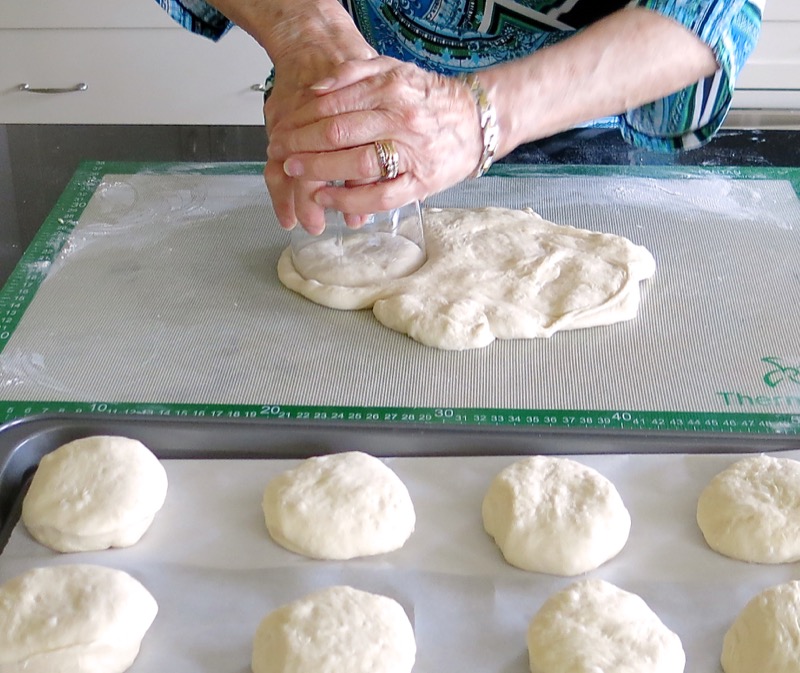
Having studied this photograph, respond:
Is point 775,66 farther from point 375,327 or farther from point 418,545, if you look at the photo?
point 418,545

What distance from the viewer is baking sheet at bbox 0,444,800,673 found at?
75cm

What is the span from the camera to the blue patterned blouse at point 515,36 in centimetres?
119

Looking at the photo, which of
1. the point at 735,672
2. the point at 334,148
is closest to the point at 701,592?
the point at 735,672

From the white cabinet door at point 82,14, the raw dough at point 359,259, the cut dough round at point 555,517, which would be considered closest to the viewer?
the cut dough round at point 555,517

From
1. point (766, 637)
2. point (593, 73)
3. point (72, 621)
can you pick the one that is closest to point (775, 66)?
point (593, 73)

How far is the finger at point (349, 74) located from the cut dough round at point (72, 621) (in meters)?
0.55

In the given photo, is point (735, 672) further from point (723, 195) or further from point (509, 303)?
point (723, 195)

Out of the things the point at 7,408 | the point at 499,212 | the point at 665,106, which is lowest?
the point at 7,408

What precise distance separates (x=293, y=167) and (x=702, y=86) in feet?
1.94

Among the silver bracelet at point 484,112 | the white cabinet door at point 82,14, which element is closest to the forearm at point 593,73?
the silver bracelet at point 484,112

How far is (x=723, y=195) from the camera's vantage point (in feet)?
4.52

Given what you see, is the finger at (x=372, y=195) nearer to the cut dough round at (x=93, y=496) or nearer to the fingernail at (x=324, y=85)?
the fingernail at (x=324, y=85)

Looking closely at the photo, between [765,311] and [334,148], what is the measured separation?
0.60m

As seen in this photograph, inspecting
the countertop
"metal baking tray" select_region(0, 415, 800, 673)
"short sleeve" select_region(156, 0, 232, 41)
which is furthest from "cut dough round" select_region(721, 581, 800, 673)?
"short sleeve" select_region(156, 0, 232, 41)
